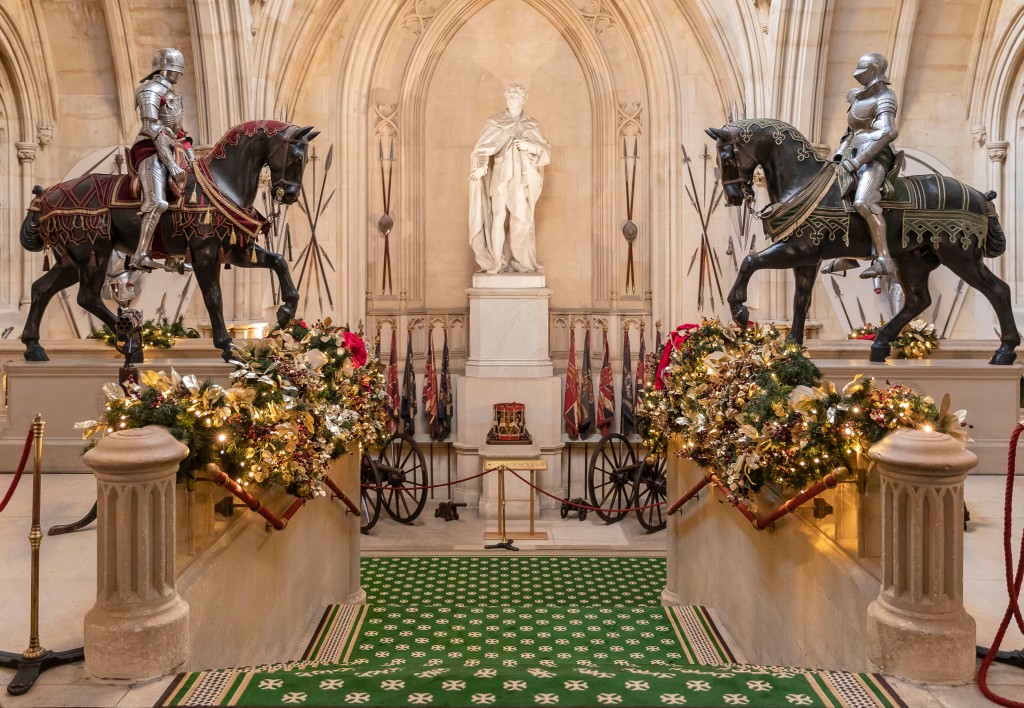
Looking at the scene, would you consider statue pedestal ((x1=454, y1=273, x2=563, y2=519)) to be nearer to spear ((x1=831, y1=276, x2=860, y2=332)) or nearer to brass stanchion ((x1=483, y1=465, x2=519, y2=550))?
brass stanchion ((x1=483, y1=465, x2=519, y2=550))

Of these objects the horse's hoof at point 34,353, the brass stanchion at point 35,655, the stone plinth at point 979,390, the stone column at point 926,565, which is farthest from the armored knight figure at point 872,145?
the horse's hoof at point 34,353

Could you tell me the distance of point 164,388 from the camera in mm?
4367

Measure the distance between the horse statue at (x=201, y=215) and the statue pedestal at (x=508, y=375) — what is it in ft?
15.9

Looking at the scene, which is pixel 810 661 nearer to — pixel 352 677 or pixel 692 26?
pixel 352 677

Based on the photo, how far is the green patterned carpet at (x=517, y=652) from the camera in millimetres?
3373

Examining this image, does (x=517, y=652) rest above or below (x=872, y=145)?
below

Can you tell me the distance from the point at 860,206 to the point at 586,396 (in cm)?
627

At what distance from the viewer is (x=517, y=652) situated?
535 centimetres

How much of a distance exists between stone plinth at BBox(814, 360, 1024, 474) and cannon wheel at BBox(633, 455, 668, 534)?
3.36 metres

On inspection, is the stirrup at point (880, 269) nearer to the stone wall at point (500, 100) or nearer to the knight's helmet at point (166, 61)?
→ the stone wall at point (500, 100)

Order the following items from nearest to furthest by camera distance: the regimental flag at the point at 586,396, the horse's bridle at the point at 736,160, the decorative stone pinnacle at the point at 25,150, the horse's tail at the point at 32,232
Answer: the horse's bridle at the point at 736,160
the horse's tail at the point at 32,232
the decorative stone pinnacle at the point at 25,150
the regimental flag at the point at 586,396

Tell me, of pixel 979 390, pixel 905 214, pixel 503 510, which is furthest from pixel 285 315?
pixel 979 390

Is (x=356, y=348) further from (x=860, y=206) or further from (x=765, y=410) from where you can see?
(x=860, y=206)

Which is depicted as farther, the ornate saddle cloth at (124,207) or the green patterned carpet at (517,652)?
the ornate saddle cloth at (124,207)
